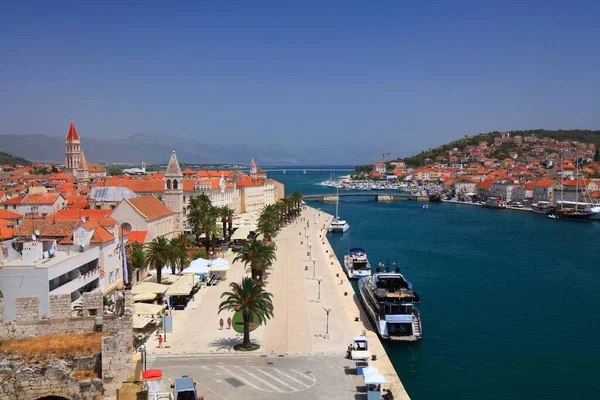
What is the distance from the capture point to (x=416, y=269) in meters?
61.9

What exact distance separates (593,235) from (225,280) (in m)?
71.9

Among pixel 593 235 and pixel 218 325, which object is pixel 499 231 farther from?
pixel 218 325

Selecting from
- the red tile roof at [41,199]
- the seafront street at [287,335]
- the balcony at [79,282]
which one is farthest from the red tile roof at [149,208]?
the red tile roof at [41,199]

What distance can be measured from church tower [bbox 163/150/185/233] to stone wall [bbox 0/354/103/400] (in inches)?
1937

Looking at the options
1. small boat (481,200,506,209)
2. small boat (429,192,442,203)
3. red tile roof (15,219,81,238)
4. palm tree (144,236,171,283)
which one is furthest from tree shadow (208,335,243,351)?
small boat (429,192,442,203)

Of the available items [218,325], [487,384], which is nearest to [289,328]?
[218,325]

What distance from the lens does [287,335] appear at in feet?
110

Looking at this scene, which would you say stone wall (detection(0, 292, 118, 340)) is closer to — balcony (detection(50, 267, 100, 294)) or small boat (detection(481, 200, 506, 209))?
balcony (detection(50, 267, 100, 294))

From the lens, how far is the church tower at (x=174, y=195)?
69.0 m

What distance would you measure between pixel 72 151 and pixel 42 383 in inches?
5333

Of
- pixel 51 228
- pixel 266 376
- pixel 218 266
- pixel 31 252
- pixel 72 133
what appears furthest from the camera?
pixel 72 133

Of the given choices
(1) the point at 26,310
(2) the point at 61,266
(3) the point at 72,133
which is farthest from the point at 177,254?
(3) the point at 72,133

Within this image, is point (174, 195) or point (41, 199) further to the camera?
point (41, 199)

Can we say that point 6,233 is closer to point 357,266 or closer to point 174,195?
point 174,195
